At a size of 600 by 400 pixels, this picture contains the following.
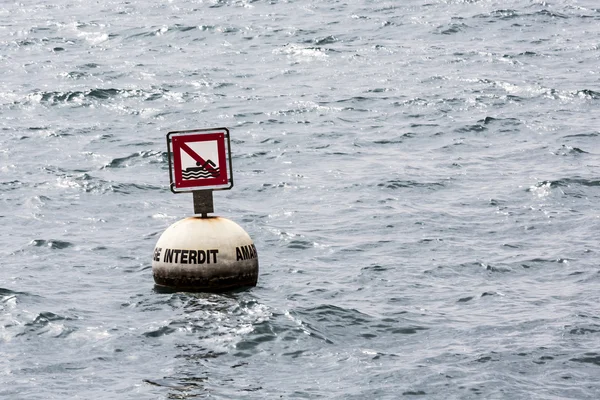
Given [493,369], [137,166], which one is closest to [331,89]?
[137,166]

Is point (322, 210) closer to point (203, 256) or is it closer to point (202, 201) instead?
point (202, 201)

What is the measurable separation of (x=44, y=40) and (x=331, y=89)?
13.8m

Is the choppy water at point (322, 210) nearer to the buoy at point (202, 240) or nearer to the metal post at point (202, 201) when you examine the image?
the buoy at point (202, 240)

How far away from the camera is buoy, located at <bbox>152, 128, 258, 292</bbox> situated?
558 inches

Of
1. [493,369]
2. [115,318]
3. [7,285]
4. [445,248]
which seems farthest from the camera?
[445,248]

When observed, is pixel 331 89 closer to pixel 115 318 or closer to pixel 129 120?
pixel 129 120

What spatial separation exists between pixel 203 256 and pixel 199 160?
3.63ft

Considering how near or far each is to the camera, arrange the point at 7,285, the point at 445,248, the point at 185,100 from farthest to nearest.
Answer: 1. the point at 185,100
2. the point at 445,248
3. the point at 7,285

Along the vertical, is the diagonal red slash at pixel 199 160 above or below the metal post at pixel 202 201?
above

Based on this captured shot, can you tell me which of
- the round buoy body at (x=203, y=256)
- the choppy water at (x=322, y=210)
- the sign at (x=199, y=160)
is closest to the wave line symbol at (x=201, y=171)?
the sign at (x=199, y=160)

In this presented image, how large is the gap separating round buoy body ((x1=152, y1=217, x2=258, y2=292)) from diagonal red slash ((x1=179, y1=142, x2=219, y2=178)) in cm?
53

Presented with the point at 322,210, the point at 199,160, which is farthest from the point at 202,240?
the point at 322,210

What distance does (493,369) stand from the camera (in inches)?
463

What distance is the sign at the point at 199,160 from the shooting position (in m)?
14.4
